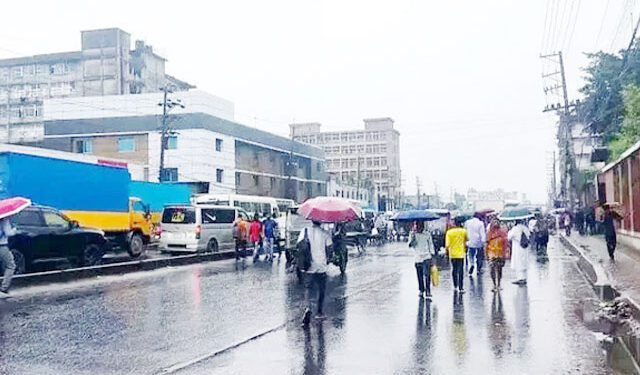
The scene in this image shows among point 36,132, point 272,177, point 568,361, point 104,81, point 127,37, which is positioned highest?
point 127,37

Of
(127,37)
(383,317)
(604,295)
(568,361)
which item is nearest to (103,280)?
(383,317)

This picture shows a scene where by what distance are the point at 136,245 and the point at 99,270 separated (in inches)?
292

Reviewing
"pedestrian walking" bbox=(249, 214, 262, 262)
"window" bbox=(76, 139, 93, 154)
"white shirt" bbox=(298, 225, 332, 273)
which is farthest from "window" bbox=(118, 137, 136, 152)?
"white shirt" bbox=(298, 225, 332, 273)

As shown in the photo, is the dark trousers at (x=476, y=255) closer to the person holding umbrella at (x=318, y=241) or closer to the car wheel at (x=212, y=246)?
the person holding umbrella at (x=318, y=241)

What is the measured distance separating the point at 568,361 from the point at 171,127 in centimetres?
5841

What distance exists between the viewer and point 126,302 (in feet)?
43.1

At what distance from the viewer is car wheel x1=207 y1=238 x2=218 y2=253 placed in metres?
26.6

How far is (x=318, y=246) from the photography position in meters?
10.7

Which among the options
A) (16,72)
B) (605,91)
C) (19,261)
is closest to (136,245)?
(19,261)

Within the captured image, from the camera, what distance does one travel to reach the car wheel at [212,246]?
2663cm

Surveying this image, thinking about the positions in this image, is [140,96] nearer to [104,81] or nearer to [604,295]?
[104,81]

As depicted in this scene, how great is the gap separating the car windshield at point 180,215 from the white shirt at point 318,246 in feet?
51.5

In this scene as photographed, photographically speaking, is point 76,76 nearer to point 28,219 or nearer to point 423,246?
point 28,219

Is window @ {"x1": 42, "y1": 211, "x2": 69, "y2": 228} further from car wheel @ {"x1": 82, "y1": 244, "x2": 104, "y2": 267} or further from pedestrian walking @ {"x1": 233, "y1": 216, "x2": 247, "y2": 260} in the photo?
pedestrian walking @ {"x1": 233, "y1": 216, "x2": 247, "y2": 260}
